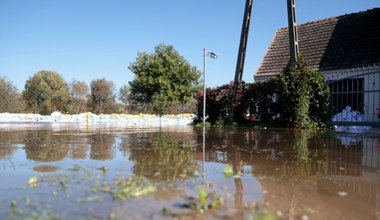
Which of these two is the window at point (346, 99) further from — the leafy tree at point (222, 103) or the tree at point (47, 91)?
the tree at point (47, 91)

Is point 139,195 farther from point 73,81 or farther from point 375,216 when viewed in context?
point 73,81

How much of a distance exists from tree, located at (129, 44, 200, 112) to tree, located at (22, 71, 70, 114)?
1049 cm

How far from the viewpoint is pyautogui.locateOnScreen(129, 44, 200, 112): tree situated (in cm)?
3378

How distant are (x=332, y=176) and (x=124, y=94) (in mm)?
51124

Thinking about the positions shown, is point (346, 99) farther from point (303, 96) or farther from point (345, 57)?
point (303, 96)

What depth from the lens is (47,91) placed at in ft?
143

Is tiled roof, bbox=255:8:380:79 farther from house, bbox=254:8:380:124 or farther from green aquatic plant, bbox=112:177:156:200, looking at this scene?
green aquatic plant, bbox=112:177:156:200

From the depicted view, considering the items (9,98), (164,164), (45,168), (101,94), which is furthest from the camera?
(101,94)

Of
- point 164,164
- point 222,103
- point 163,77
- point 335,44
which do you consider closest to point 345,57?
point 335,44

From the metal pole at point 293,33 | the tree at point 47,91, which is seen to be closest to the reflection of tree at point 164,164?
the metal pole at point 293,33

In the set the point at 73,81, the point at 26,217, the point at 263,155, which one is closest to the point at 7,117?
the point at 73,81

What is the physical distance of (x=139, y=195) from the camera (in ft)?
9.38

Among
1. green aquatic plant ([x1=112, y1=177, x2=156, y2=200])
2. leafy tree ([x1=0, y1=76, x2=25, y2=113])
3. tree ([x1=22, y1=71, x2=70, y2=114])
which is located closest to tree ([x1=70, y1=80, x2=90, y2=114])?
tree ([x1=22, y1=71, x2=70, y2=114])

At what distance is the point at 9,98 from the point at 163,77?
1590 cm
